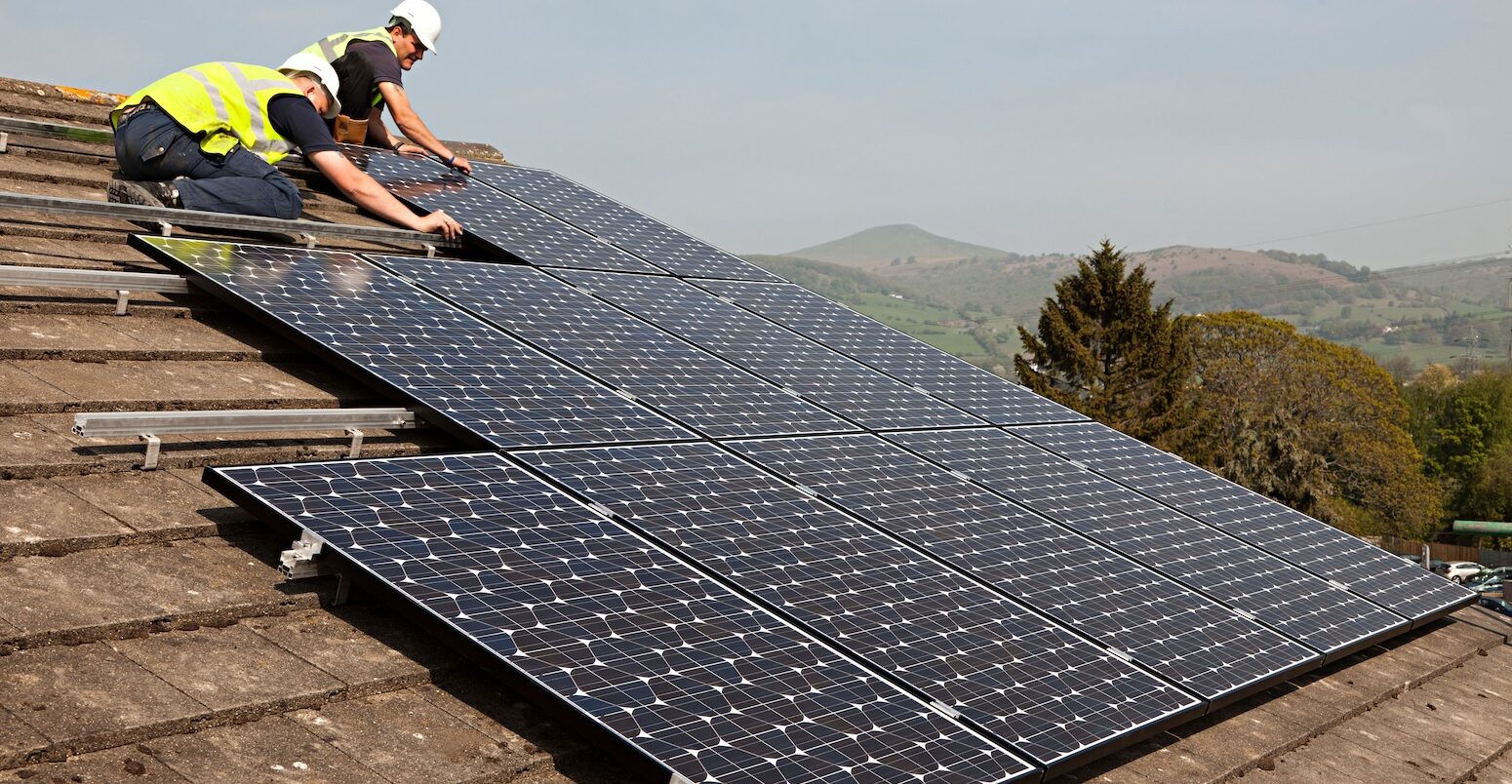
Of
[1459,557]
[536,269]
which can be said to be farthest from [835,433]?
[1459,557]

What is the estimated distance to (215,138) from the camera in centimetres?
1027

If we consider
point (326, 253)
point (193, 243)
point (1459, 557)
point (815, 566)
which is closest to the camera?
point (815, 566)

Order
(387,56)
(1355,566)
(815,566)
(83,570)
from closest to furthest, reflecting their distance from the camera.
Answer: (83,570), (815,566), (1355,566), (387,56)

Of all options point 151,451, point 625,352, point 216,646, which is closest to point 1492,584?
point 625,352

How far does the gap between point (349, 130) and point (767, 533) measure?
29.0 ft

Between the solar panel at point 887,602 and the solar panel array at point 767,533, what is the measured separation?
0.07ft

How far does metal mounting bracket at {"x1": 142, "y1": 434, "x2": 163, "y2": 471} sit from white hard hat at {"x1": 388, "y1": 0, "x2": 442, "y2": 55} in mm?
8502

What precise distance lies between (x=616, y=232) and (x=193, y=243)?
224 inches

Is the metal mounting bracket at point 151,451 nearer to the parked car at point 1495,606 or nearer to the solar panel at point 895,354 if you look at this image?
the solar panel at point 895,354

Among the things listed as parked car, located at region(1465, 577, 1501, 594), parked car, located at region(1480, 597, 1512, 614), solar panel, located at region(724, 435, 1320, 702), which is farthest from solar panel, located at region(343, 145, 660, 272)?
parked car, located at region(1465, 577, 1501, 594)

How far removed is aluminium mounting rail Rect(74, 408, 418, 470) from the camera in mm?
5773

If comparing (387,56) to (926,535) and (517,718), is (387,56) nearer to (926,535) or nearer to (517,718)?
(926,535)

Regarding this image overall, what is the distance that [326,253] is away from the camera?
9.23 meters

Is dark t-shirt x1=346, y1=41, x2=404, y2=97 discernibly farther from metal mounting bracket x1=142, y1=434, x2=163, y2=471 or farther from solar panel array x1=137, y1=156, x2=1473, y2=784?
metal mounting bracket x1=142, y1=434, x2=163, y2=471
